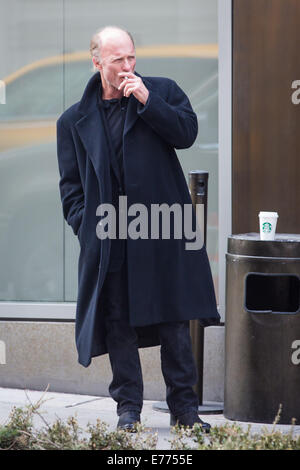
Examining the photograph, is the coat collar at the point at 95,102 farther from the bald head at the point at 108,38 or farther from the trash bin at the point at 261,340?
the trash bin at the point at 261,340

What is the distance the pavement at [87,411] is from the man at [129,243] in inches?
17.4

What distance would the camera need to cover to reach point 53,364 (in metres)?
6.46

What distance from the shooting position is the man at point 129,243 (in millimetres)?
4691

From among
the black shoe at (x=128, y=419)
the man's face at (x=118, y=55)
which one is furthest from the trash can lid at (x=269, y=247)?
the man's face at (x=118, y=55)

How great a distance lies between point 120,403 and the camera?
193 inches

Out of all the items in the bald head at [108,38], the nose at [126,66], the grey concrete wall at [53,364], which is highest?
the bald head at [108,38]

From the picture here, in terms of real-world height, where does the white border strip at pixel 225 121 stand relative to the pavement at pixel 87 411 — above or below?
above

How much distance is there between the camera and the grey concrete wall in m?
6.25

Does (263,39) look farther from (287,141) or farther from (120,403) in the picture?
(120,403)

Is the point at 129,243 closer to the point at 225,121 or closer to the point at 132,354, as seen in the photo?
the point at 132,354

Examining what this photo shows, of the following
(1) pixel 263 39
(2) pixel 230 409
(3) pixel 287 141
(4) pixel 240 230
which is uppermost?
(1) pixel 263 39

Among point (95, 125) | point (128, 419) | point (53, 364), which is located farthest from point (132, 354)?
point (53, 364)
